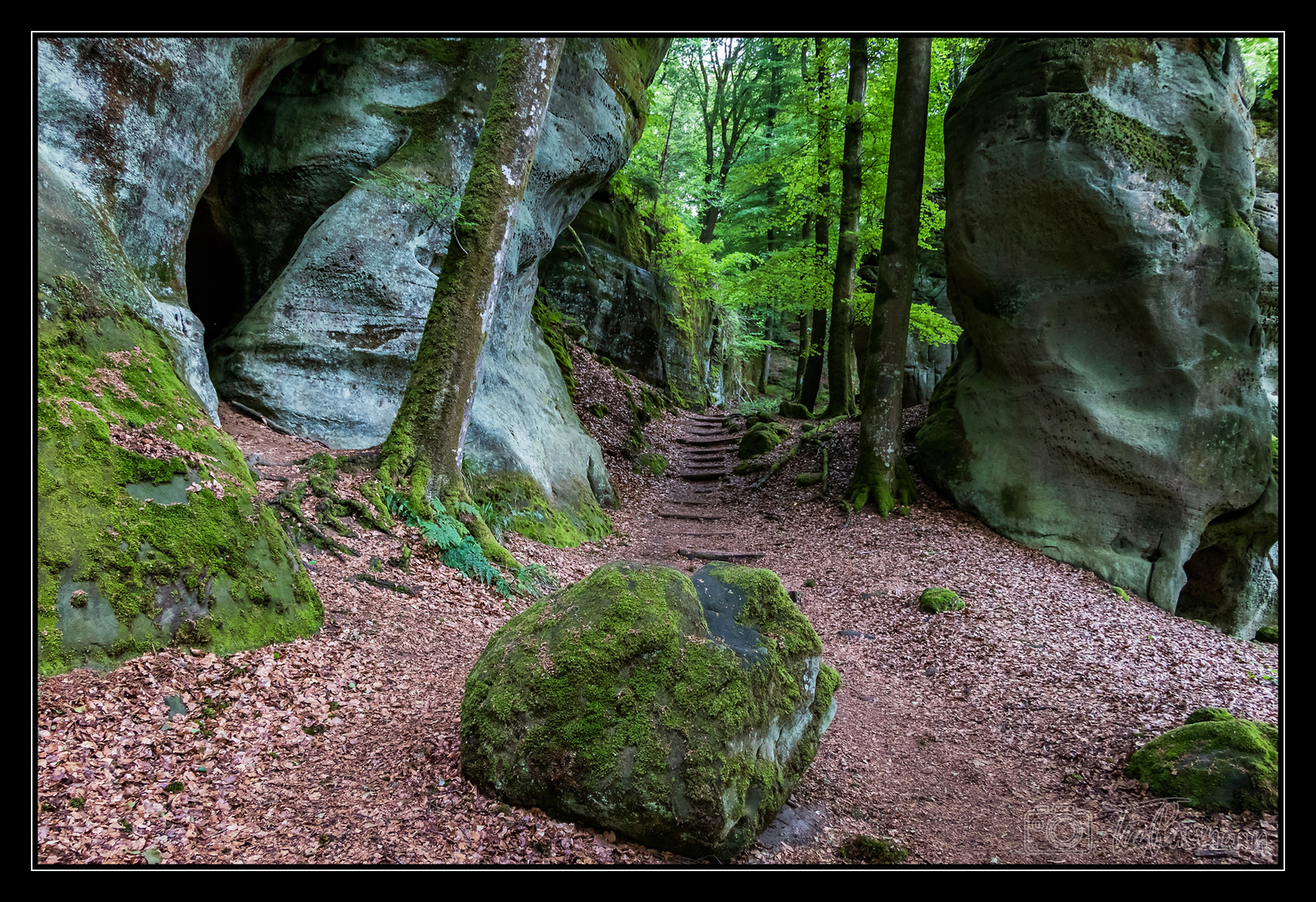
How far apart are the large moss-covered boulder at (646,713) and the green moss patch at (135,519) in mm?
1888

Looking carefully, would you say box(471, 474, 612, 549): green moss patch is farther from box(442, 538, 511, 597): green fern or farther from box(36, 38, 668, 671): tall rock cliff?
box(442, 538, 511, 597): green fern

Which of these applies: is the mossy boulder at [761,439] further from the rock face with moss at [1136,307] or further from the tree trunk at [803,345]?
the tree trunk at [803,345]

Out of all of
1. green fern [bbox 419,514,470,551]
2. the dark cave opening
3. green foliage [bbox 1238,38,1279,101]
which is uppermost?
green foliage [bbox 1238,38,1279,101]

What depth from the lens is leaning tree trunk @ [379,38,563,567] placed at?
7.29 m

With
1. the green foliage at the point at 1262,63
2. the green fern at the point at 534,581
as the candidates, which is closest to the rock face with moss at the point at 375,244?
the green fern at the point at 534,581

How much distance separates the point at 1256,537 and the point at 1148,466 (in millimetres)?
2417

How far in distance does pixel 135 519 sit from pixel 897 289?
10400 mm

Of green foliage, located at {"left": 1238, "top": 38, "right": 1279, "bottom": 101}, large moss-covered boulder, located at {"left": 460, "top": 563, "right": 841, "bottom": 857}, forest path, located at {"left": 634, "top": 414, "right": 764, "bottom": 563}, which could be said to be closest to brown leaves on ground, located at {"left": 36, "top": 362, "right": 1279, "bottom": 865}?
large moss-covered boulder, located at {"left": 460, "top": 563, "right": 841, "bottom": 857}

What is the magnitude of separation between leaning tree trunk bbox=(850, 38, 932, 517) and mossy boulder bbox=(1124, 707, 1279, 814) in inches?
255

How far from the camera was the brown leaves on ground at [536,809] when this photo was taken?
2971 mm

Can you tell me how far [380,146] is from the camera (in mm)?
10023

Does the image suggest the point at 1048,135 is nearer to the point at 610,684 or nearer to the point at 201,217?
the point at 610,684

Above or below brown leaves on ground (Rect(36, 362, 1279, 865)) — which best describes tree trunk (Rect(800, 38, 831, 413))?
above

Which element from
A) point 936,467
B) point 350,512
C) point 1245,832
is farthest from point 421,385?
point 936,467
